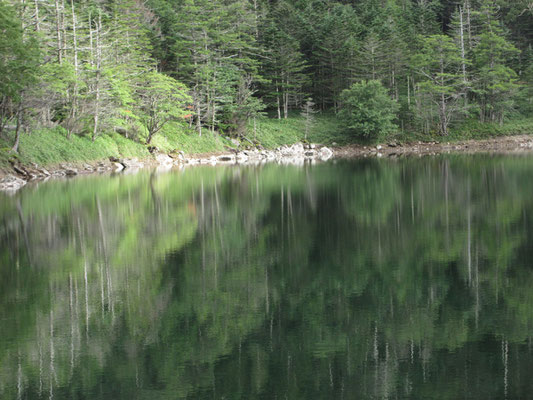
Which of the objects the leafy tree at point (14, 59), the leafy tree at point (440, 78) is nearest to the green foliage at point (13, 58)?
the leafy tree at point (14, 59)

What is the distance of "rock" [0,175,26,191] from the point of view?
98.7 feet

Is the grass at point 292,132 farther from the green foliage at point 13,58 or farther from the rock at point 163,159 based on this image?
the green foliage at point 13,58

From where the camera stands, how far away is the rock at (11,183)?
3009cm

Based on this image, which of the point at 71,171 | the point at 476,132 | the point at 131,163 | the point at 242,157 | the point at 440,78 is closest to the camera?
the point at 71,171

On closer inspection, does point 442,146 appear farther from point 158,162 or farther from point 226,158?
point 158,162

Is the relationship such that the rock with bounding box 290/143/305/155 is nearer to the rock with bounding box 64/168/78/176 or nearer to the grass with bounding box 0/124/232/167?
the grass with bounding box 0/124/232/167

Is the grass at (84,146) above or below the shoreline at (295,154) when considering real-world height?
above

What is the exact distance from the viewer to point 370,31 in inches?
2975

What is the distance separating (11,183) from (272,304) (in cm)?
2697

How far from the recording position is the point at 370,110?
63781 mm

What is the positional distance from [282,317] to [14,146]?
31798mm

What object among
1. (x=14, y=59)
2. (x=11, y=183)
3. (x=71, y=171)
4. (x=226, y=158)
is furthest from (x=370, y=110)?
(x=11, y=183)

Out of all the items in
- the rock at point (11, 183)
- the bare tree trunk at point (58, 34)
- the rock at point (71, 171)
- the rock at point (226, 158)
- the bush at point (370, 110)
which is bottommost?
the rock at point (11, 183)

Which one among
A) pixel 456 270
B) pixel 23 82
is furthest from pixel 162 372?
pixel 23 82
